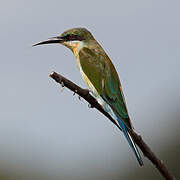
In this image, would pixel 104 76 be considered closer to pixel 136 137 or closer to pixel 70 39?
pixel 70 39

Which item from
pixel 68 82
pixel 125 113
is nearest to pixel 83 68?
pixel 125 113

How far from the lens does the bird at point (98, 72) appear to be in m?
3.67

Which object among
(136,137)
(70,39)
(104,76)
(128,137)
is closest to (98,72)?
(104,76)

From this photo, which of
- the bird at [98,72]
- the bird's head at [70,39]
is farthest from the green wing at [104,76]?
the bird's head at [70,39]

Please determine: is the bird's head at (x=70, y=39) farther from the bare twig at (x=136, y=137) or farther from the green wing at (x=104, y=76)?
the bare twig at (x=136, y=137)

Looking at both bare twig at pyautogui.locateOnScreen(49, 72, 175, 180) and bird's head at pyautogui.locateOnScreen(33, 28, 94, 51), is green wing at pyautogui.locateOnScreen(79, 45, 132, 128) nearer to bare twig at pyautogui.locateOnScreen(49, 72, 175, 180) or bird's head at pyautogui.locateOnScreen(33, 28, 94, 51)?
bird's head at pyautogui.locateOnScreen(33, 28, 94, 51)

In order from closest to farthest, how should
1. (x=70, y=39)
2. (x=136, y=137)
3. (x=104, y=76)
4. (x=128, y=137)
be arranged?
(x=136, y=137) < (x=128, y=137) < (x=104, y=76) < (x=70, y=39)

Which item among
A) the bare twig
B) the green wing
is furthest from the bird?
the bare twig

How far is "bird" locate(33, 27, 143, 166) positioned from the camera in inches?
145

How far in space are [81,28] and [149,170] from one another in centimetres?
1383

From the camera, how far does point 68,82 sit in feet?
9.93

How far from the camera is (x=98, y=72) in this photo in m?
4.18

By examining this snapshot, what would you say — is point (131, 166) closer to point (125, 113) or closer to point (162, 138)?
Answer: point (162, 138)

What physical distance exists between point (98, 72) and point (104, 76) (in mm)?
78
